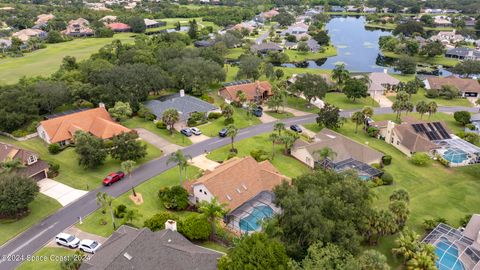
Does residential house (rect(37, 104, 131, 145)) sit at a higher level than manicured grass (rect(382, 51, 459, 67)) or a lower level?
higher

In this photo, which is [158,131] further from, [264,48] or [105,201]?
[264,48]

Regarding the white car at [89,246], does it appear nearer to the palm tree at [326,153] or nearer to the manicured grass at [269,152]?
the manicured grass at [269,152]

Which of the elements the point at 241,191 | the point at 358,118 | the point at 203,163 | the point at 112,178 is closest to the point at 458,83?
the point at 358,118

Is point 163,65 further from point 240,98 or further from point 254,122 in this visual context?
point 254,122

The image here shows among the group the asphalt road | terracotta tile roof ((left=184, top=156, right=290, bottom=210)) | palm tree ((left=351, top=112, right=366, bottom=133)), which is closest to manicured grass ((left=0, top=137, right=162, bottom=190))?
the asphalt road

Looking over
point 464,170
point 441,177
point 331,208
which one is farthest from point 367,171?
point 331,208

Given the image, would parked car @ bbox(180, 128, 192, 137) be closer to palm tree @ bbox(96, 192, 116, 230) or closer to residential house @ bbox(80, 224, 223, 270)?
palm tree @ bbox(96, 192, 116, 230)

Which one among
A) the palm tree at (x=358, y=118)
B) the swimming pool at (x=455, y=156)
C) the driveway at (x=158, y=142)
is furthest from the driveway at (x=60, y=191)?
the swimming pool at (x=455, y=156)
